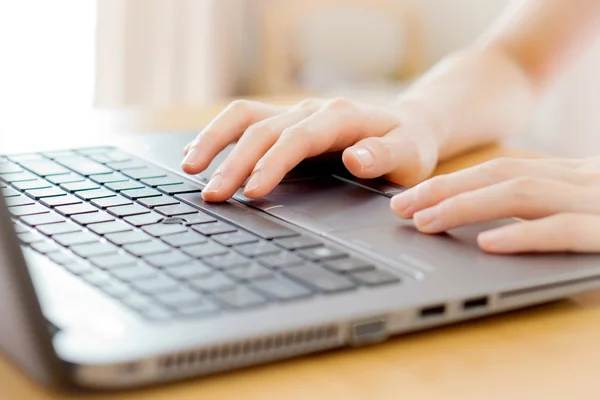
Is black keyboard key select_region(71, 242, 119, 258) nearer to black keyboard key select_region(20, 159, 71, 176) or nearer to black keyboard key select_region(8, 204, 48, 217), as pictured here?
black keyboard key select_region(8, 204, 48, 217)

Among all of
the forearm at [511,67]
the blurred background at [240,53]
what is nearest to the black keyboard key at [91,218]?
the forearm at [511,67]

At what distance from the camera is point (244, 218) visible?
61cm

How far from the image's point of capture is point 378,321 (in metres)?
0.45

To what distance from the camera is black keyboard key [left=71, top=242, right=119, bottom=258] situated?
0.51m

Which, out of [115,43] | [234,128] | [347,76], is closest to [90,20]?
[115,43]

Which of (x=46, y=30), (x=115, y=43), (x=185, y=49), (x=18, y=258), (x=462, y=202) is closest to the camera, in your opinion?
(x=18, y=258)

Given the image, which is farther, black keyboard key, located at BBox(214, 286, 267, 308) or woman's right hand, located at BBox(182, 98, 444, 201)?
woman's right hand, located at BBox(182, 98, 444, 201)

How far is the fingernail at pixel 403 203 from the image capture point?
616 mm

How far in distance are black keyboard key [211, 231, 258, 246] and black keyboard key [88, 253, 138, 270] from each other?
2.5 inches

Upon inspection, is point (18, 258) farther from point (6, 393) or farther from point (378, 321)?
point (378, 321)

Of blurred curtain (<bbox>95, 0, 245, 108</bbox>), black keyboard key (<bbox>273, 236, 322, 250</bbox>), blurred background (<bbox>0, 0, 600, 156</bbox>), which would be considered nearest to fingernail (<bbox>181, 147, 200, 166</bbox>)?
black keyboard key (<bbox>273, 236, 322, 250</bbox>)

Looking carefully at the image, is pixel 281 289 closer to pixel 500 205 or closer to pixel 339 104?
pixel 500 205

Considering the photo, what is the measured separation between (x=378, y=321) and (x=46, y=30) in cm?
192

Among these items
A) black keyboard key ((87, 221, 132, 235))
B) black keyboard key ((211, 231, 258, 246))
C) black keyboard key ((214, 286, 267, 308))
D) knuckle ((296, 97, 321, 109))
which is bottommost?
black keyboard key ((87, 221, 132, 235))
